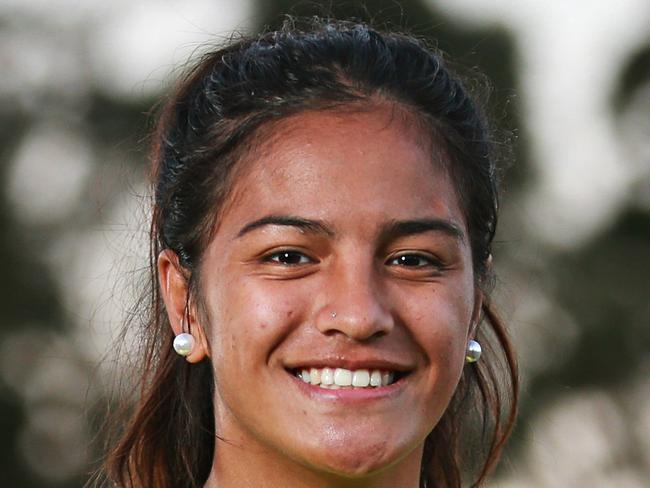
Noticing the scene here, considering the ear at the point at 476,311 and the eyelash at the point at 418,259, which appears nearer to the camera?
the eyelash at the point at 418,259

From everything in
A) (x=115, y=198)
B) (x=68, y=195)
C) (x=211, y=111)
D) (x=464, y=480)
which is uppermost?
(x=68, y=195)

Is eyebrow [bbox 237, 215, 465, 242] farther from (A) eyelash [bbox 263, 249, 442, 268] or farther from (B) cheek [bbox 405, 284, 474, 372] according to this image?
(B) cheek [bbox 405, 284, 474, 372]

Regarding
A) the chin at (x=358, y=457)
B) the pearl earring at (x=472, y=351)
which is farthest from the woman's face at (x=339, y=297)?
the pearl earring at (x=472, y=351)

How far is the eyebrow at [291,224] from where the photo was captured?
4613mm

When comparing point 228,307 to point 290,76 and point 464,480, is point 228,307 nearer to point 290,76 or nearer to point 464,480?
point 290,76

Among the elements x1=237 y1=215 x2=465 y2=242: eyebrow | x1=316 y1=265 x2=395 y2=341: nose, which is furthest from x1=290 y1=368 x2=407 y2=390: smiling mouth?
x1=237 y1=215 x2=465 y2=242: eyebrow

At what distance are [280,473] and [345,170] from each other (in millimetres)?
850

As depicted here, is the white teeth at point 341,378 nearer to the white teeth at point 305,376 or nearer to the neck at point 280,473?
the white teeth at point 305,376

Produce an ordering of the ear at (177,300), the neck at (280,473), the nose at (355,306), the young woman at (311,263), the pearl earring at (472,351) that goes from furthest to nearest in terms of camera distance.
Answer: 1. the pearl earring at (472,351)
2. the ear at (177,300)
3. the neck at (280,473)
4. the young woman at (311,263)
5. the nose at (355,306)

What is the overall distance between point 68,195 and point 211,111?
9.34 m

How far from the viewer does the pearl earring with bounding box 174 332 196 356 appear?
16.3ft

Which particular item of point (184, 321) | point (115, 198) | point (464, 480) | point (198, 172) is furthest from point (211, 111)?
point (115, 198)

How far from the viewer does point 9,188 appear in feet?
48.8

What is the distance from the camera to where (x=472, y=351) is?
5094 millimetres
